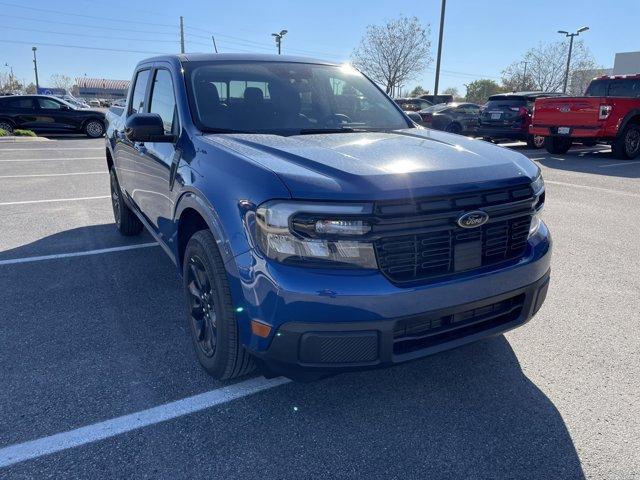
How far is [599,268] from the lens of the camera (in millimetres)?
4641

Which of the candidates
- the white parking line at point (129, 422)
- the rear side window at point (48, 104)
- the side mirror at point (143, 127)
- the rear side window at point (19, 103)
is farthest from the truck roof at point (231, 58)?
the rear side window at point (19, 103)

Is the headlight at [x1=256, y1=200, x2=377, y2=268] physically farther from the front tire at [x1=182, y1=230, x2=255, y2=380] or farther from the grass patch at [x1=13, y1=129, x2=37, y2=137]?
the grass patch at [x1=13, y1=129, x2=37, y2=137]

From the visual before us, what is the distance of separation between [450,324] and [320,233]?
778 mm

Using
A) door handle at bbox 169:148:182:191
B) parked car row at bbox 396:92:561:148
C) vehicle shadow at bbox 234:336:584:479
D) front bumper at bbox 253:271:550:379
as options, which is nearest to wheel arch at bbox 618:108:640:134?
parked car row at bbox 396:92:561:148

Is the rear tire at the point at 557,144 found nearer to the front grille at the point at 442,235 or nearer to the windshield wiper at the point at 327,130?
the windshield wiper at the point at 327,130

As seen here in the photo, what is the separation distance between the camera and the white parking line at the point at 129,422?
227 centimetres

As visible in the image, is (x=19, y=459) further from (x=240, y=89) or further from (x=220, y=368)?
(x=240, y=89)

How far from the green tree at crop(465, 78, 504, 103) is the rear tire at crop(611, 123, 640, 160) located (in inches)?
1971

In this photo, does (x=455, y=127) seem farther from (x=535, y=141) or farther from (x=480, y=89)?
(x=480, y=89)

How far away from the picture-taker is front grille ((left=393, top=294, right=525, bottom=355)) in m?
2.21

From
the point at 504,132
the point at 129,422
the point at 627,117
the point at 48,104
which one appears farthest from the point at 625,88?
the point at 48,104

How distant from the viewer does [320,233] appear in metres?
2.12

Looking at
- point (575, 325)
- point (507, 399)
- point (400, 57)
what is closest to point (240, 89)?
point (507, 399)

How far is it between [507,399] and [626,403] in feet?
1.96
